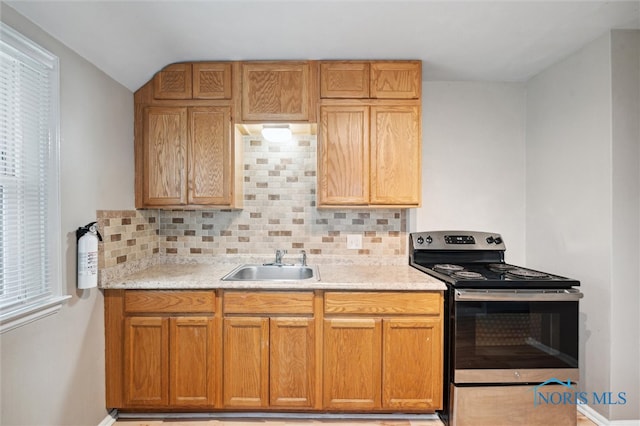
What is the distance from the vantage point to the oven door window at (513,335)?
1870 mm

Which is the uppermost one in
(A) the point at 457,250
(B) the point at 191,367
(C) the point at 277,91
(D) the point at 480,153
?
(C) the point at 277,91

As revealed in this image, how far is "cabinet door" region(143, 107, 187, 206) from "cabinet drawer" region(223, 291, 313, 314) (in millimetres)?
830

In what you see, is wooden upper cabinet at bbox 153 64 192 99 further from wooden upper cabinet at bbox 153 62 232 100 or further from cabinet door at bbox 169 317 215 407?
cabinet door at bbox 169 317 215 407

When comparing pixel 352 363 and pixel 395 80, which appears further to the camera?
pixel 395 80

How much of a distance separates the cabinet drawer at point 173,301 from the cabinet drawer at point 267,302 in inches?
5.2

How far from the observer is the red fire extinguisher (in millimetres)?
1725

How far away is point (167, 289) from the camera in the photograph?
6.42 feet

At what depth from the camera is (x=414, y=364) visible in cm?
195

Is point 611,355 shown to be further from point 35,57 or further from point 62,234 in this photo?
point 35,57

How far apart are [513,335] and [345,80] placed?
192cm

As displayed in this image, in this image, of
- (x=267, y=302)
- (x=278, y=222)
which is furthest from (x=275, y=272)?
(x=267, y=302)

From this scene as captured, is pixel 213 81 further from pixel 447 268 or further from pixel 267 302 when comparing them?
pixel 447 268

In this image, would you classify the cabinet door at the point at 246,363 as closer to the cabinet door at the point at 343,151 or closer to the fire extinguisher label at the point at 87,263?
the fire extinguisher label at the point at 87,263

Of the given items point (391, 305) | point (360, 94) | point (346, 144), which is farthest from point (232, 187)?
point (391, 305)
